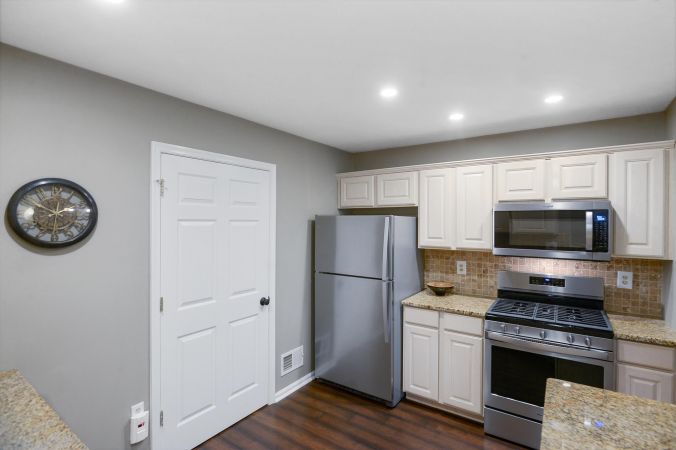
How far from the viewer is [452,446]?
244 centimetres

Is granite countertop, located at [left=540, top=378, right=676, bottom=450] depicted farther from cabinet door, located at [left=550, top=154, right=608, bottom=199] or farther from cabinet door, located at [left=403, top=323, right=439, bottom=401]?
cabinet door, located at [left=550, top=154, right=608, bottom=199]

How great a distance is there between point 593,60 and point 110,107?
103 inches

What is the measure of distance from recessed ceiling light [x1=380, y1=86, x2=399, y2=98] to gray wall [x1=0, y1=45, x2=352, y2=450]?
1280mm

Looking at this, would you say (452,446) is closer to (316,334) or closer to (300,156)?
(316,334)

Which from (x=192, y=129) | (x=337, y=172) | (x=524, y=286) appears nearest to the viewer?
(x=192, y=129)

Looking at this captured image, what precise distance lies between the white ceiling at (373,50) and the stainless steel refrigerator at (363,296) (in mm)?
1096

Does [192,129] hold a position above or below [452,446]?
above

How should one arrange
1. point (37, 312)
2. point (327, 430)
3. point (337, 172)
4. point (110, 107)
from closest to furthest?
point (37, 312)
point (110, 107)
point (327, 430)
point (337, 172)

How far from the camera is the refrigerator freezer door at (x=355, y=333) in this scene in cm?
294

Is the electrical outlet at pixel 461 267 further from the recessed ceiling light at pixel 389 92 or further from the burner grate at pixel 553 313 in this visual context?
the recessed ceiling light at pixel 389 92

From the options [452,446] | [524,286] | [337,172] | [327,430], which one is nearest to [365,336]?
[327,430]

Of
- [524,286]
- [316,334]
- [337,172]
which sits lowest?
[316,334]

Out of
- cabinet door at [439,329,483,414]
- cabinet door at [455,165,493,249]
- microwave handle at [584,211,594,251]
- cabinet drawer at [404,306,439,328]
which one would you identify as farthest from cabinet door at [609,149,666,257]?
cabinet drawer at [404,306,439,328]

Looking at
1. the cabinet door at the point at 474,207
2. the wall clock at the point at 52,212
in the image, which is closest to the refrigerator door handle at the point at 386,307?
the cabinet door at the point at 474,207
